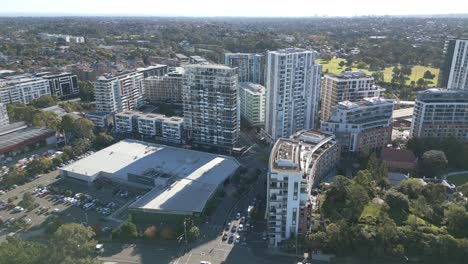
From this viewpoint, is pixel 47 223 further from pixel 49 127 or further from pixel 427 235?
pixel 427 235

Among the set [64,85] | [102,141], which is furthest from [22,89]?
[102,141]

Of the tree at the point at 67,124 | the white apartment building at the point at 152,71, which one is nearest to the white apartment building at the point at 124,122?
the tree at the point at 67,124

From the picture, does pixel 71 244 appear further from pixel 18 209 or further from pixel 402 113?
pixel 402 113

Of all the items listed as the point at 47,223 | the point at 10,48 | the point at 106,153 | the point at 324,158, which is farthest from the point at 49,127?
Answer: the point at 10,48

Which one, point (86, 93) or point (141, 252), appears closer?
point (141, 252)

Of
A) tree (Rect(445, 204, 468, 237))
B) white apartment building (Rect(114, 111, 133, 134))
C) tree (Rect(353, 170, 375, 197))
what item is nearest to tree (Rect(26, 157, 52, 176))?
white apartment building (Rect(114, 111, 133, 134))

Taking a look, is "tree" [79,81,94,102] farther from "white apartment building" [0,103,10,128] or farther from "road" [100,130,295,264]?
"road" [100,130,295,264]
